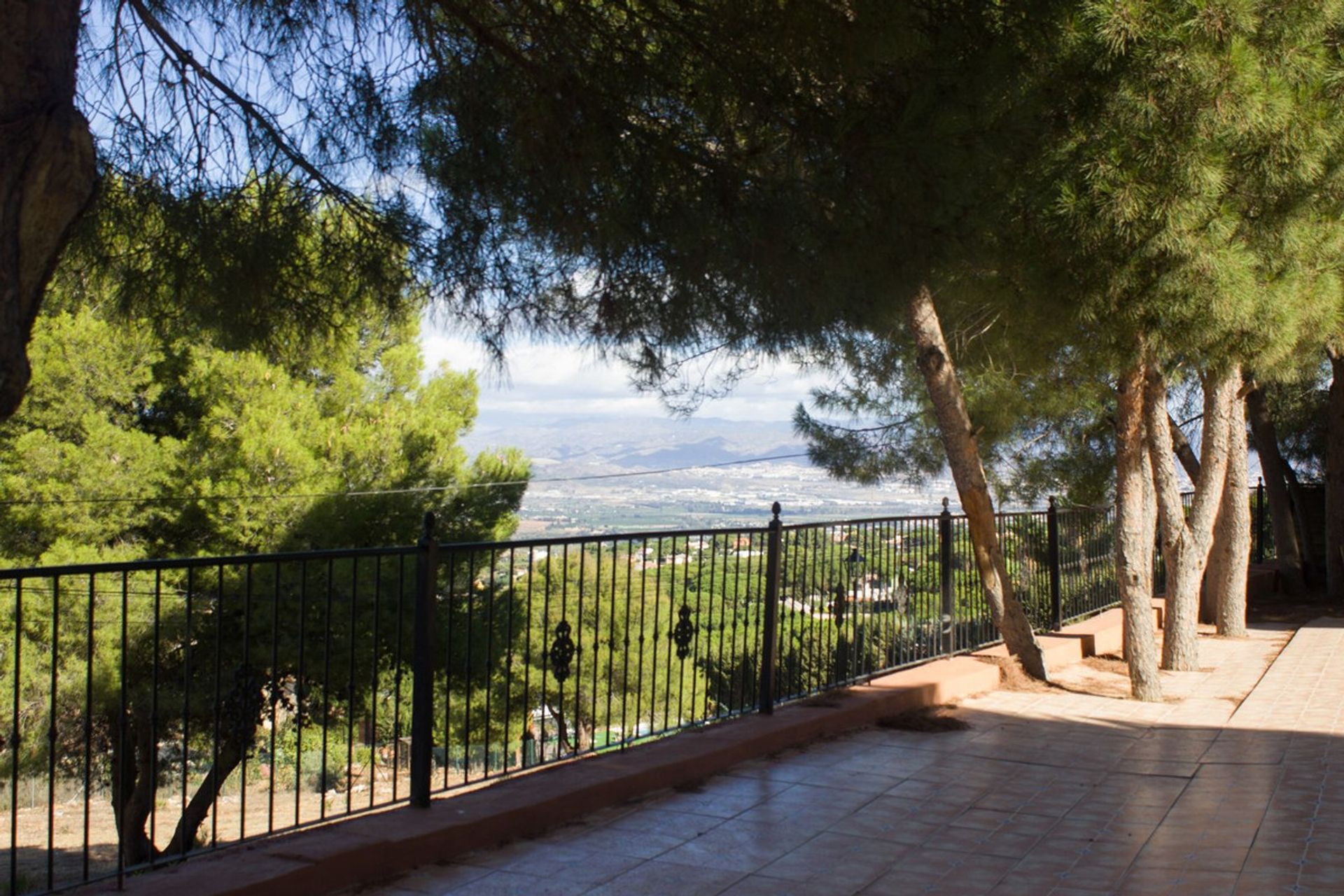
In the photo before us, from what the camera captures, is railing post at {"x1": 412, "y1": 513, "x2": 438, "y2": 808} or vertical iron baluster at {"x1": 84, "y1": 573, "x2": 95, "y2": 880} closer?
vertical iron baluster at {"x1": 84, "y1": 573, "x2": 95, "y2": 880}

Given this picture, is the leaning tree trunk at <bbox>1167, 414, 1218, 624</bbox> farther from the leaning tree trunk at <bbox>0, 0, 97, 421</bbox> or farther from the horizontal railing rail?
the leaning tree trunk at <bbox>0, 0, 97, 421</bbox>

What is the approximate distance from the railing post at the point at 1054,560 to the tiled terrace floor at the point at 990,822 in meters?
3.22

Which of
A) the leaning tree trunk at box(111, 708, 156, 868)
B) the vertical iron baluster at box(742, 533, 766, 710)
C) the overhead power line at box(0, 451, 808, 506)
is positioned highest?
the overhead power line at box(0, 451, 808, 506)

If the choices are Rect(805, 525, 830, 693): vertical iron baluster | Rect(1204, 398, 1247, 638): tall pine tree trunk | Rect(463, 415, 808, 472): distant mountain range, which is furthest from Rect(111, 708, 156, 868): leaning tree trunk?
Rect(1204, 398, 1247, 638): tall pine tree trunk

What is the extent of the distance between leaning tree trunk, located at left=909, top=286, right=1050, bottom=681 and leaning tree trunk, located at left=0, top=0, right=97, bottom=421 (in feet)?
19.3

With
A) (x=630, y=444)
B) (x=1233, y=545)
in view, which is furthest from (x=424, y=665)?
(x=630, y=444)

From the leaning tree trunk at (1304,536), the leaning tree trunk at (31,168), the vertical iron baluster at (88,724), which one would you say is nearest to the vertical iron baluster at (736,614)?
the vertical iron baluster at (88,724)

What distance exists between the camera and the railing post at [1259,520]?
56.3 ft

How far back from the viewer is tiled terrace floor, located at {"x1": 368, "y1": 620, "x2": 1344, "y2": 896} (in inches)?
154

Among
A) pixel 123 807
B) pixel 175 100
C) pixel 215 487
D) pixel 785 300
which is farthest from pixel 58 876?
pixel 785 300

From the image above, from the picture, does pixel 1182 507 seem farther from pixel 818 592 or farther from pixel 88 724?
pixel 88 724

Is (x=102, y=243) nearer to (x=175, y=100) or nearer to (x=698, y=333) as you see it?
(x=175, y=100)

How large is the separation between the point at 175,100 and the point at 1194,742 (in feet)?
20.2

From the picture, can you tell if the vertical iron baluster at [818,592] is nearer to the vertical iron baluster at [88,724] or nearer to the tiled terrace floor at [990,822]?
the tiled terrace floor at [990,822]
